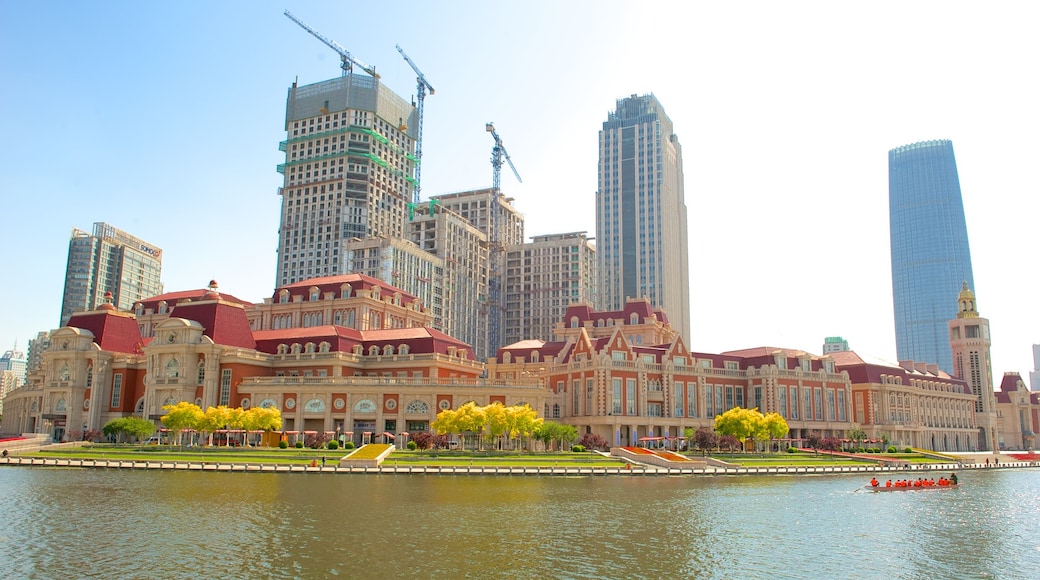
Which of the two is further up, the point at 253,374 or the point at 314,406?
the point at 253,374

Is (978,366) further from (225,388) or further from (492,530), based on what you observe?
(492,530)

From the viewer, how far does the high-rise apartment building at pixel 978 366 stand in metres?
163

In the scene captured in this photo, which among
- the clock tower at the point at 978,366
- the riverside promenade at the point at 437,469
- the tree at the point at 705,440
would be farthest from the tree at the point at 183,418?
the clock tower at the point at 978,366

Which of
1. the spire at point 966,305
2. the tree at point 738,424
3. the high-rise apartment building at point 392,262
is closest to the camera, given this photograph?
the tree at point 738,424

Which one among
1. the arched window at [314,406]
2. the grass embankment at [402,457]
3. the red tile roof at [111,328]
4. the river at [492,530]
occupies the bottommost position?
the river at [492,530]

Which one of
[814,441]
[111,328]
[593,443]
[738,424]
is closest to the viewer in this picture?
[593,443]

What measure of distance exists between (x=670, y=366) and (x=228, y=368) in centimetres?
5872

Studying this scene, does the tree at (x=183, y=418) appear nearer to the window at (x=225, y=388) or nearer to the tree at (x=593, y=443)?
the window at (x=225, y=388)

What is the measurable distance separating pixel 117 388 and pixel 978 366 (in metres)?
154

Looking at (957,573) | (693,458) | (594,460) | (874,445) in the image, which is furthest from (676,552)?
(874,445)

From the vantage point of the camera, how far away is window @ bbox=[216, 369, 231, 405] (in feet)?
353

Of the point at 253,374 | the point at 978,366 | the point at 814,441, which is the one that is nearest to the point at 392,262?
the point at 253,374

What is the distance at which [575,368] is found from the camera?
374 feet

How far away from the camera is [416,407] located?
102m
